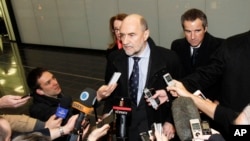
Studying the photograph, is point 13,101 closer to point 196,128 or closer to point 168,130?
point 168,130

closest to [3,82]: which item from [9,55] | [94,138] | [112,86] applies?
[9,55]

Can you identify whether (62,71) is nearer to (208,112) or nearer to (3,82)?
(3,82)

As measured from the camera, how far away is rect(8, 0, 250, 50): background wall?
5.54 meters

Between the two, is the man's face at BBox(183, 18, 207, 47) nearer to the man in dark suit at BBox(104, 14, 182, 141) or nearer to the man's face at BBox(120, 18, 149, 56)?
the man in dark suit at BBox(104, 14, 182, 141)

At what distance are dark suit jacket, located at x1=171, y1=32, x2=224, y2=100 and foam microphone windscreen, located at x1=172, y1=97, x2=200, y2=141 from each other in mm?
1243

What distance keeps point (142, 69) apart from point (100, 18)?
5.21 m

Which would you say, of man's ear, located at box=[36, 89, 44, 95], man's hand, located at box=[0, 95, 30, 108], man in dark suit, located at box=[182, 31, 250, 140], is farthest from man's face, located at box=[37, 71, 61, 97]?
man in dark suit, located at box=[182, 31, 250, 140]

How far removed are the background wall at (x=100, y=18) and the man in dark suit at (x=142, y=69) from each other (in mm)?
3413

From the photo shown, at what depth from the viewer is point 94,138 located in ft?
5.89

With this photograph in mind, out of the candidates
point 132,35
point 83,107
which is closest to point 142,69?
point 132,35

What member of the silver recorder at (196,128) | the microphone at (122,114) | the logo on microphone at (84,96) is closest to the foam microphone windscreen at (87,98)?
the logo on microphone at (84,96)

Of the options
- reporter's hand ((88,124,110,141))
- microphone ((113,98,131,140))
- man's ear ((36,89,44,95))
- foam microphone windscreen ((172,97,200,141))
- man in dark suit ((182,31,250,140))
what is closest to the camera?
foam microphone windscreen ((172,97,200,141))

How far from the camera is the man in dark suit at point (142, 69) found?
98.0 inches

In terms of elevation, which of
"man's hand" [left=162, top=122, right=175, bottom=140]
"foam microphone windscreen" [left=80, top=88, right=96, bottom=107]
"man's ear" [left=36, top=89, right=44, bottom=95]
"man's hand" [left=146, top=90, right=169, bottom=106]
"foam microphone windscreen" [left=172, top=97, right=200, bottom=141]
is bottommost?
"man's hand" [left=162, top=122, right=175, bottom=140]
